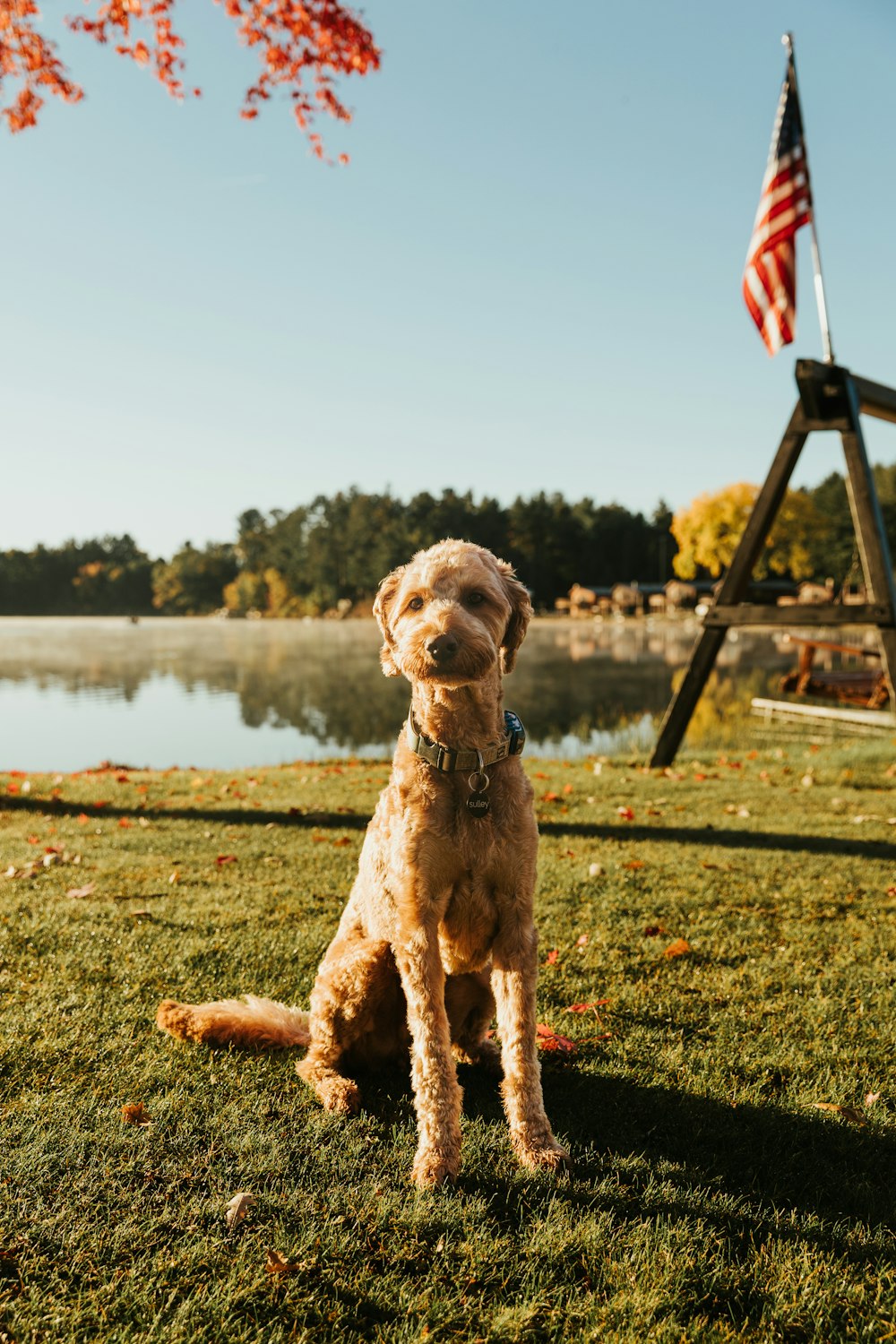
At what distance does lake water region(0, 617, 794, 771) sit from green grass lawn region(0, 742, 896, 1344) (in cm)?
903

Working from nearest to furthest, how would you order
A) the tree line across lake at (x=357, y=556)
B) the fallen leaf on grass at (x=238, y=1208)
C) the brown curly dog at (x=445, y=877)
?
the fallen leaf on grass at (x=238, y=1208) < the brown curly dog at (x=445, y=877) < the tree line across lake at (x=357, y=556)

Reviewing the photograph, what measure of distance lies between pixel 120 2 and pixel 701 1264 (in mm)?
12780

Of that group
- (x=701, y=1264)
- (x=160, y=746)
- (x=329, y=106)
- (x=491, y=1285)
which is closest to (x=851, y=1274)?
(x=701, y=1264)

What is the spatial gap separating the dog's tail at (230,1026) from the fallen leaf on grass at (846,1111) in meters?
2.03

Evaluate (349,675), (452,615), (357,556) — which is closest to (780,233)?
(452,615)

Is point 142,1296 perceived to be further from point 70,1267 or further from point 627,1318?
point 627,1318

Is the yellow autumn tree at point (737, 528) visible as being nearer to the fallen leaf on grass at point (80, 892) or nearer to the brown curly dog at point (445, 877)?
the fallen leaf on grass at point (80, 892)

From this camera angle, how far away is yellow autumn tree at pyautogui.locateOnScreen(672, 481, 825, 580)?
65062 mm

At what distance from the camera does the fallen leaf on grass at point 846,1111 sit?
9.53 feet

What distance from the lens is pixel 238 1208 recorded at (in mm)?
2328

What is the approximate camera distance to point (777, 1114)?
9.64 feet

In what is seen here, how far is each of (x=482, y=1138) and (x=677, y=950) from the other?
1.98m

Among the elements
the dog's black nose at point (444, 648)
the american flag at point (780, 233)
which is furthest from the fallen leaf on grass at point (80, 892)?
the american flag at point (780, 233)

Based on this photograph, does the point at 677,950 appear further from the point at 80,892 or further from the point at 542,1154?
the point at 80,892
